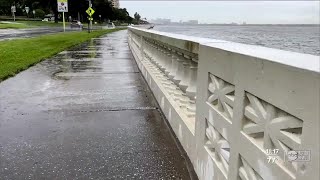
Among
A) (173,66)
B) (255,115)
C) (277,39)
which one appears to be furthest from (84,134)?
(277,39)

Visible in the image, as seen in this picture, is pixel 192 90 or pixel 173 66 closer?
pixel 192 90

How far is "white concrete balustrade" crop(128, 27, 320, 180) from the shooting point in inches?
71.3

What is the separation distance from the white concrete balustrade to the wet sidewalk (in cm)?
60

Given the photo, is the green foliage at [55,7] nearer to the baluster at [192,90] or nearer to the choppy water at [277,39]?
the choppy water at [277,39]

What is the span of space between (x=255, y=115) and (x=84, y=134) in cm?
332

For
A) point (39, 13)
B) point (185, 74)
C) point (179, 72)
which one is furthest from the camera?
point (39, 13)

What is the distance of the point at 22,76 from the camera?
1047 cm

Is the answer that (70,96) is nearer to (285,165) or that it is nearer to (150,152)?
(150,152)

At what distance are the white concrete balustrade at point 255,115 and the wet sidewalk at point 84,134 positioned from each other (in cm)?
60

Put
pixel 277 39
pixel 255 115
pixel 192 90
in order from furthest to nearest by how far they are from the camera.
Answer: pixel 277 39, pixel 192 90, pixel 255 115

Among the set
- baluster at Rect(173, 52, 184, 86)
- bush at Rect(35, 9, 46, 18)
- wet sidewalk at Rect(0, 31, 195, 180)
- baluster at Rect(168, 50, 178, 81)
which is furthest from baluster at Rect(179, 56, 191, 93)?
bush at Rect(35, 9, 46, 18)

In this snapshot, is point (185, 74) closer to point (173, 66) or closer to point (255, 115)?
point (173, 66)

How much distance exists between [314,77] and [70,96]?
6614 millimetres

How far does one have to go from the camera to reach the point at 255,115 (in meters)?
2.32
